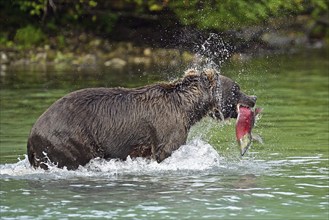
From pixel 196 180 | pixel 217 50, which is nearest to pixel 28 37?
pixel 217 50

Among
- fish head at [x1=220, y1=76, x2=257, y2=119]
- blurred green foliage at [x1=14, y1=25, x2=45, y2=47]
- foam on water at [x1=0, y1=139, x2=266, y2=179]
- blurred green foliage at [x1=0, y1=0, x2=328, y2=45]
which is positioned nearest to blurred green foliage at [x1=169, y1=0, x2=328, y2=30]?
blurred green foliage at [x1=0, y1=0, x2=328, y2=45]

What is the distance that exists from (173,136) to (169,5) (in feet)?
47.6

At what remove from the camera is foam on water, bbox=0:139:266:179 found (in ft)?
34.2

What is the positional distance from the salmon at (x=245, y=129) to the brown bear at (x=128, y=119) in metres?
0.19

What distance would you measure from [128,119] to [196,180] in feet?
3.18

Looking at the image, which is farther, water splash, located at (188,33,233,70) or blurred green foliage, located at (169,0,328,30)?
water splash, located at (188,33,233,70)

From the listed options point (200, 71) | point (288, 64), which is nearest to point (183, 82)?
point (200, 71)

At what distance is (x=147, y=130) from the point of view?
10633 mm

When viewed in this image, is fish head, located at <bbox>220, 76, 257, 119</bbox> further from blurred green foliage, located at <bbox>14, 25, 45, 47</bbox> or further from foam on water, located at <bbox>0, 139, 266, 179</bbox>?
blurred green foliage, located at <bbox>14, 25, 45, 47</bbox>

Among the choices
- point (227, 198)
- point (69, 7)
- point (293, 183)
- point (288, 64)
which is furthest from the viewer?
point (69, 7)

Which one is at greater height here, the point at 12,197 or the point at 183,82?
the point at 183,82

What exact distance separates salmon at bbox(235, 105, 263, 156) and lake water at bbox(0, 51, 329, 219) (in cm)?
27

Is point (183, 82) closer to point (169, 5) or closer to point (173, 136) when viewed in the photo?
point (173, 136)

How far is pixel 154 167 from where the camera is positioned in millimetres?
10727
